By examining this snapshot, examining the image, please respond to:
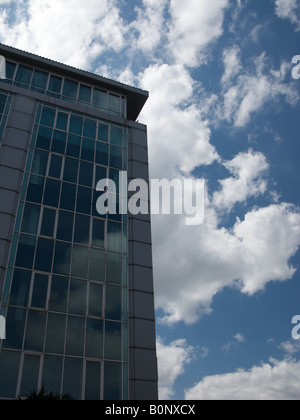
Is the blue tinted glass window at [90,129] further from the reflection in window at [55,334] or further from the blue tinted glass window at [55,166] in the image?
the reflection in window at [55,334]

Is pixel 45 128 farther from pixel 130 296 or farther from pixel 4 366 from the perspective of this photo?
pixel 4 366

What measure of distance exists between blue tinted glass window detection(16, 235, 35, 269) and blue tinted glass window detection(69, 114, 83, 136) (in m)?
9.70

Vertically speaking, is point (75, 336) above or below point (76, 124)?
below

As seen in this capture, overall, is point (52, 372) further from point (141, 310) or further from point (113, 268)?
point (113, 268)

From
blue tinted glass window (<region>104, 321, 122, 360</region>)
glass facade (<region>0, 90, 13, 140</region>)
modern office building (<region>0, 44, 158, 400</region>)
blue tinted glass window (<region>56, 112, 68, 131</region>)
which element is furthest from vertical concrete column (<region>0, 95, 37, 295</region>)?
blue tinted glass window (<region>104, 321, 122, 360</region>)

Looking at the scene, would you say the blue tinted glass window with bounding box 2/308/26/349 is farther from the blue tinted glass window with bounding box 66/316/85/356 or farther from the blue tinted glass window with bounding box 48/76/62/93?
the blue tinted glass window with bounding box 48/76/62/93

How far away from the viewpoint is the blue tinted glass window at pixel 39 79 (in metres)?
30.9

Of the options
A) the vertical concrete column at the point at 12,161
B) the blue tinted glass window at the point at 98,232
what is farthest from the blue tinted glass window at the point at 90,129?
the blue tinted glass window at the point at 98,232

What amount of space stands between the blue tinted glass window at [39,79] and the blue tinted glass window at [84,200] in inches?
416

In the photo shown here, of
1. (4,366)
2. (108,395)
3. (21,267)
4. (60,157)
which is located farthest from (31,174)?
(108,395)

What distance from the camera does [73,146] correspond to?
27.8 metres

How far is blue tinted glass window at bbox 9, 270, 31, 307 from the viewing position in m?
20.4

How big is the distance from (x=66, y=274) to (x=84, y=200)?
543 cm

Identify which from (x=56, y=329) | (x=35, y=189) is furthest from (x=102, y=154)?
(x=56, y=329)
